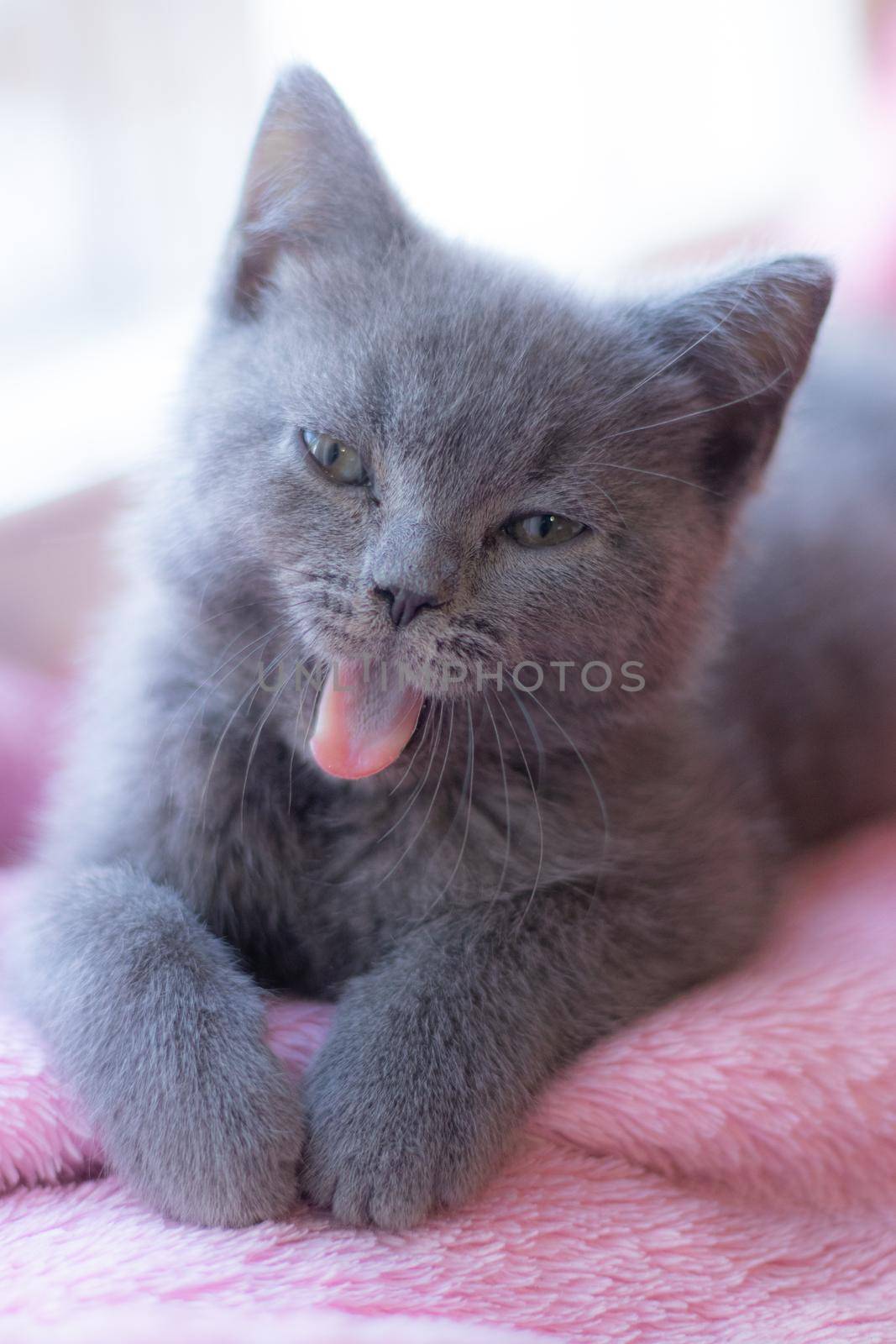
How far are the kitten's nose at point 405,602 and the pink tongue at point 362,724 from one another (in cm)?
8

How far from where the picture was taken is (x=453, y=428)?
0.85m

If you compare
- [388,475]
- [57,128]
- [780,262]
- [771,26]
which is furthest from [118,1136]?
[771,26]

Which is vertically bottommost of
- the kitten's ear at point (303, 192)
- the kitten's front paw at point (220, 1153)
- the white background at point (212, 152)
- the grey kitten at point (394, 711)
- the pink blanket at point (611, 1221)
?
the pink blanket at point (611, 1221)

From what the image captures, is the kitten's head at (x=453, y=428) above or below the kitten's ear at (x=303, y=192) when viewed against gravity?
below

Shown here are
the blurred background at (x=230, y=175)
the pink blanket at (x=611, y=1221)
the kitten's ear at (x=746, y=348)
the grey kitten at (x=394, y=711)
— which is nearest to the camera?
the pink blanket at (x=611, y=1221)

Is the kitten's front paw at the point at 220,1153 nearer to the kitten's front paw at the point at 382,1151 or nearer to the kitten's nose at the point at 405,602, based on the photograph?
the kitten's front paw at the point at 382,1151

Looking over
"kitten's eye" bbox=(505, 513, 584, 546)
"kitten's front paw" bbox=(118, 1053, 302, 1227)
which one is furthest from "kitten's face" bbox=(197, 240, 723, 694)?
"kitten's front paw" bbox=(118, 1053, 302, 1227)

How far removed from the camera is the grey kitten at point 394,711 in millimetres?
823

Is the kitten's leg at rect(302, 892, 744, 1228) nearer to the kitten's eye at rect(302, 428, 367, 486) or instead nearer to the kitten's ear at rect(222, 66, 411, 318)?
the kitten's eye at rect(302, 428, 367, 486)

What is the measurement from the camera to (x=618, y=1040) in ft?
A: 3.05

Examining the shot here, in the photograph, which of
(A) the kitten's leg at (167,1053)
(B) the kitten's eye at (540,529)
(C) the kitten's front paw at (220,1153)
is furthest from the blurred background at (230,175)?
(C) the kitten's front paw at (220,1153)

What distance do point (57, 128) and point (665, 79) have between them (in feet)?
4.17

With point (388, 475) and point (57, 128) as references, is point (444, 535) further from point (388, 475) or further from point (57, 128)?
point (57, 128)

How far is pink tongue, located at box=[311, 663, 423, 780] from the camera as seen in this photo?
0.88 m
